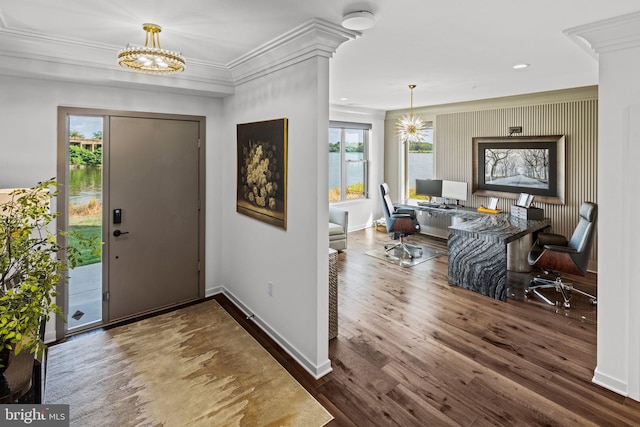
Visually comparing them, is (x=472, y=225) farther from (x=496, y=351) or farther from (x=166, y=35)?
(x=166, y=35)

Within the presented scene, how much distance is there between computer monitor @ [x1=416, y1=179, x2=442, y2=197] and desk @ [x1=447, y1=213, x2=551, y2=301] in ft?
6.65

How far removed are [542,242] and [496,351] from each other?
2266mm

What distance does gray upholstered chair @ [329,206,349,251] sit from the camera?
6.14m

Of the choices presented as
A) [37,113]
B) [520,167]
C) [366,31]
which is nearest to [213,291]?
[37,113]

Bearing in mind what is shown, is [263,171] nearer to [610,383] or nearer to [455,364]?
[455,364]

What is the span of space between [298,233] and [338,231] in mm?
3325

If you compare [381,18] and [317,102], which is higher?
[381,18]

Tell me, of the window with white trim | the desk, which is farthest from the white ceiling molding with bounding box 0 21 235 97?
the window with white trim

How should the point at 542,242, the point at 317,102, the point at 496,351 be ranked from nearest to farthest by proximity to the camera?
the point at 317,102 < the point at 496,351 < the point at 542,242

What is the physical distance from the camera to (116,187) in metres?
3.54

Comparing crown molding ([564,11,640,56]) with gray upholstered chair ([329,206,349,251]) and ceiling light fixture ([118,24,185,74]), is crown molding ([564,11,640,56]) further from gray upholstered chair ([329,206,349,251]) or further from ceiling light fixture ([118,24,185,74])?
gray upholstered chair ([329,206,349,251])

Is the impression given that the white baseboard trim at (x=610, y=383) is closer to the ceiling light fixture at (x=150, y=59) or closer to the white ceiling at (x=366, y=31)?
the white ceiling at (x=366, y=31)

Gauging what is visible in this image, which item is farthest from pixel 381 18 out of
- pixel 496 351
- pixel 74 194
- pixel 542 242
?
pixel 542 242

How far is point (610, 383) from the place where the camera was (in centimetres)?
254
